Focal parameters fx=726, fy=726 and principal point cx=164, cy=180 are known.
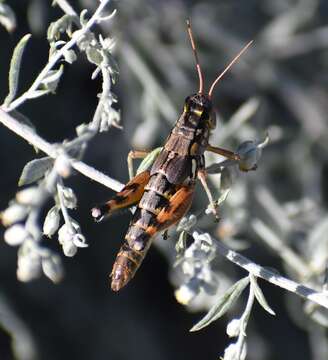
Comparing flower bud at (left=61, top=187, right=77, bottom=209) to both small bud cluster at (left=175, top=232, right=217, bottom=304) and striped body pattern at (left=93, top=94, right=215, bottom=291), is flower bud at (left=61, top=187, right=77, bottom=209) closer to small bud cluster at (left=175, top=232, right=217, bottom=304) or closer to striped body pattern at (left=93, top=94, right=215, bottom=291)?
striped body pattern at (left=93, top=94, right=215, bottom=291)

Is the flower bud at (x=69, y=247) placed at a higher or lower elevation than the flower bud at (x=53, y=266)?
higher

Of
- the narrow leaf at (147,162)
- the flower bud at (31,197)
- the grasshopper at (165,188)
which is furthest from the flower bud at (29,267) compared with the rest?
the narrow leaf at (147,162)

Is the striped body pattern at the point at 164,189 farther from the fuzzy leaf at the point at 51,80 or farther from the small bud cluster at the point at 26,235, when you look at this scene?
the small bud cluster at the point at 26,235

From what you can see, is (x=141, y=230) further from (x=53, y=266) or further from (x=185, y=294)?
(x=53, y=266)

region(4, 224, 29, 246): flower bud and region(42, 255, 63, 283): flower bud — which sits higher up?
region(4, 224, 29, 246): flower bud

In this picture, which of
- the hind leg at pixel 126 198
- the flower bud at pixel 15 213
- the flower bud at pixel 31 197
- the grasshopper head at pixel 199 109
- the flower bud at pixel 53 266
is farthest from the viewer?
the grasshopper head at pixel 199 109

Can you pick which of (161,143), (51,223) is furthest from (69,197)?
(161,143)

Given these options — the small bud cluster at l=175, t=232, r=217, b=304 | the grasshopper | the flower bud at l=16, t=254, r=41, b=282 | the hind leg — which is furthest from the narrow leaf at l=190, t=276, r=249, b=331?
the flower bud at l=16, t=254, r=41, b=282

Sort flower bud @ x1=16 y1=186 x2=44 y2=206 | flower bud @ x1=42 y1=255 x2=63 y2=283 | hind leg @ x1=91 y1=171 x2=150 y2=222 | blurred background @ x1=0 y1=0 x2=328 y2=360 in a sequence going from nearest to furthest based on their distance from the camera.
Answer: flower bud @ x1=16 y1=186 x2=44 y2=206, flower bud @ x1=42 y1=255 x2=63 y2=283, hind leg @ x1=91 y1=171 x2=150 y2=222, blurred background @ x1=0 y1=0 x2=328 y2=360
